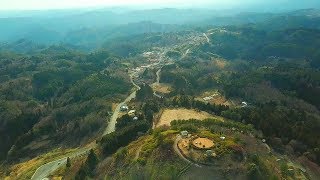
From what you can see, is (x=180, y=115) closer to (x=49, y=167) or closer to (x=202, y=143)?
(x=49, y=167)

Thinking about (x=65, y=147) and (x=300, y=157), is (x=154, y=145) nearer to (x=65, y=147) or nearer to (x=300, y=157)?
(x=300, y=157)

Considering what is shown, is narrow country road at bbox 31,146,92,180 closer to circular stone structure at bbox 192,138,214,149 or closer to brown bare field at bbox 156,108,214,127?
brown bare field at bbox 156,108,214,127

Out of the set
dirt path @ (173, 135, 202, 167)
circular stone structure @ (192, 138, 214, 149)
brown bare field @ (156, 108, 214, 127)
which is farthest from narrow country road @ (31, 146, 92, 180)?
circular stone structure @ (192, 138, 214, 149)

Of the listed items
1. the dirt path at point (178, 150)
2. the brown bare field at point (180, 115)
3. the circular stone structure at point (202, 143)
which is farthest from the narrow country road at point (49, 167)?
the circular stone structure at point (202, 143)

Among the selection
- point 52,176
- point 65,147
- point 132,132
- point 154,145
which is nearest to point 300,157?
point 154,145

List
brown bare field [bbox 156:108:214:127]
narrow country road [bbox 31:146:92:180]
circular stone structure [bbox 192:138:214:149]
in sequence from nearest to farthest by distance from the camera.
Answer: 1. circular stone structure [bbox 192:138:214:149]
2. narrow country road [bbox 31:146:92:180]
3. brown bare field [bbox 156:108:214:127]

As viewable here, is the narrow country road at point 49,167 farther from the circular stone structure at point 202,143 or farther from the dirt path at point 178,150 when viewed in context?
the circular stone structure at point 202,143
